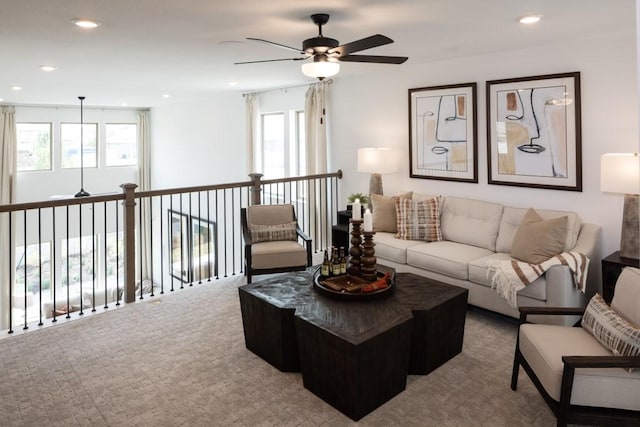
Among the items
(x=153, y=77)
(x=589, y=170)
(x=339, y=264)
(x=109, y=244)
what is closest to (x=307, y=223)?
(x=153, y=77)

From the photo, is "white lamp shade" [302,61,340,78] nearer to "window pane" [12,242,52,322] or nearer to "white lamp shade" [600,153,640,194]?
"white lamp shade" [600,153,640,194]

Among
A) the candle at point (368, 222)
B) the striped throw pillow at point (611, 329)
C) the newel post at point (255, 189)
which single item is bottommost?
the striped throw pillow at point (611, 329)

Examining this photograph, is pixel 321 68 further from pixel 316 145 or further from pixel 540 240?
pixel 316 145

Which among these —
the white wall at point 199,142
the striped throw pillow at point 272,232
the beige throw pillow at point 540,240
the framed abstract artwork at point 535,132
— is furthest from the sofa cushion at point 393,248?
the white wall at point 199,142

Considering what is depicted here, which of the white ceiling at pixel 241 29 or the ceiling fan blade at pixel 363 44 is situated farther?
the white ceiling at pixel 241 29

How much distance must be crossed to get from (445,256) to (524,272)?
0.87 meters

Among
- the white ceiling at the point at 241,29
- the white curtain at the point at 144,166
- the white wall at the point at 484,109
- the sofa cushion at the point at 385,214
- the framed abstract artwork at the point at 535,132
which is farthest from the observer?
the white curtain at the point at 144,166

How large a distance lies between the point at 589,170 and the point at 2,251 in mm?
9995

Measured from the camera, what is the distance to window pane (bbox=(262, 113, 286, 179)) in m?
7.80

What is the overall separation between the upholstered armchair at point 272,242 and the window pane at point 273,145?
2730 millimetres

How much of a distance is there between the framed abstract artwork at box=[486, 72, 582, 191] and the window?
3372 millimetres

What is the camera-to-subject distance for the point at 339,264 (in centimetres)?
356

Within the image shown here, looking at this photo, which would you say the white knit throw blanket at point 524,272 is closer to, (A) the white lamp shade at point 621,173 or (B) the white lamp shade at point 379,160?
(A) the white lamp shade at point 621,173

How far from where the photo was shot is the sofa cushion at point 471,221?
4.56m
